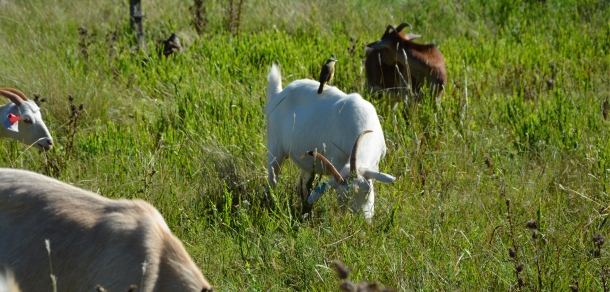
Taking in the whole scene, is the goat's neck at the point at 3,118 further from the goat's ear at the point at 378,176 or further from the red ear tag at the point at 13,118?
the goat's ear at the point at 378,176

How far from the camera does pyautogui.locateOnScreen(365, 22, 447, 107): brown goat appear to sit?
7023 millimetres

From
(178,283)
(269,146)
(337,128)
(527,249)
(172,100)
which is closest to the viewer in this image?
(178,283)

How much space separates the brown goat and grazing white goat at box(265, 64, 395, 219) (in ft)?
5.16

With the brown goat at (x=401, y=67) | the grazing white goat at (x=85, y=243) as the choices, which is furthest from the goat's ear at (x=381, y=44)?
the grazing white goat at (x=85, y=243)

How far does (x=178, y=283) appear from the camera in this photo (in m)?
2.77

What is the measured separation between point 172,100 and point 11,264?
3.92 m

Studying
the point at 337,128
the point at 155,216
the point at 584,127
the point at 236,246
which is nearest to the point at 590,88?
the point at 584,127

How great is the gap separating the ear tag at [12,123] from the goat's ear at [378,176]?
2687 mm

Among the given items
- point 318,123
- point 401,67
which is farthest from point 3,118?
point 401,67

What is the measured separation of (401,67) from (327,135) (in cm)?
250

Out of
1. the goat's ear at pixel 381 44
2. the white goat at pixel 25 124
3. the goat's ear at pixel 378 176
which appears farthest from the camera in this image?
the goat's ear at pixel 381 44

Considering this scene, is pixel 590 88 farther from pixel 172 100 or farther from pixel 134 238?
pixel 134 238

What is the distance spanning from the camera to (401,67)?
7.34 metres

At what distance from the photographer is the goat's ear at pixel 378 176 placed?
166 inches
